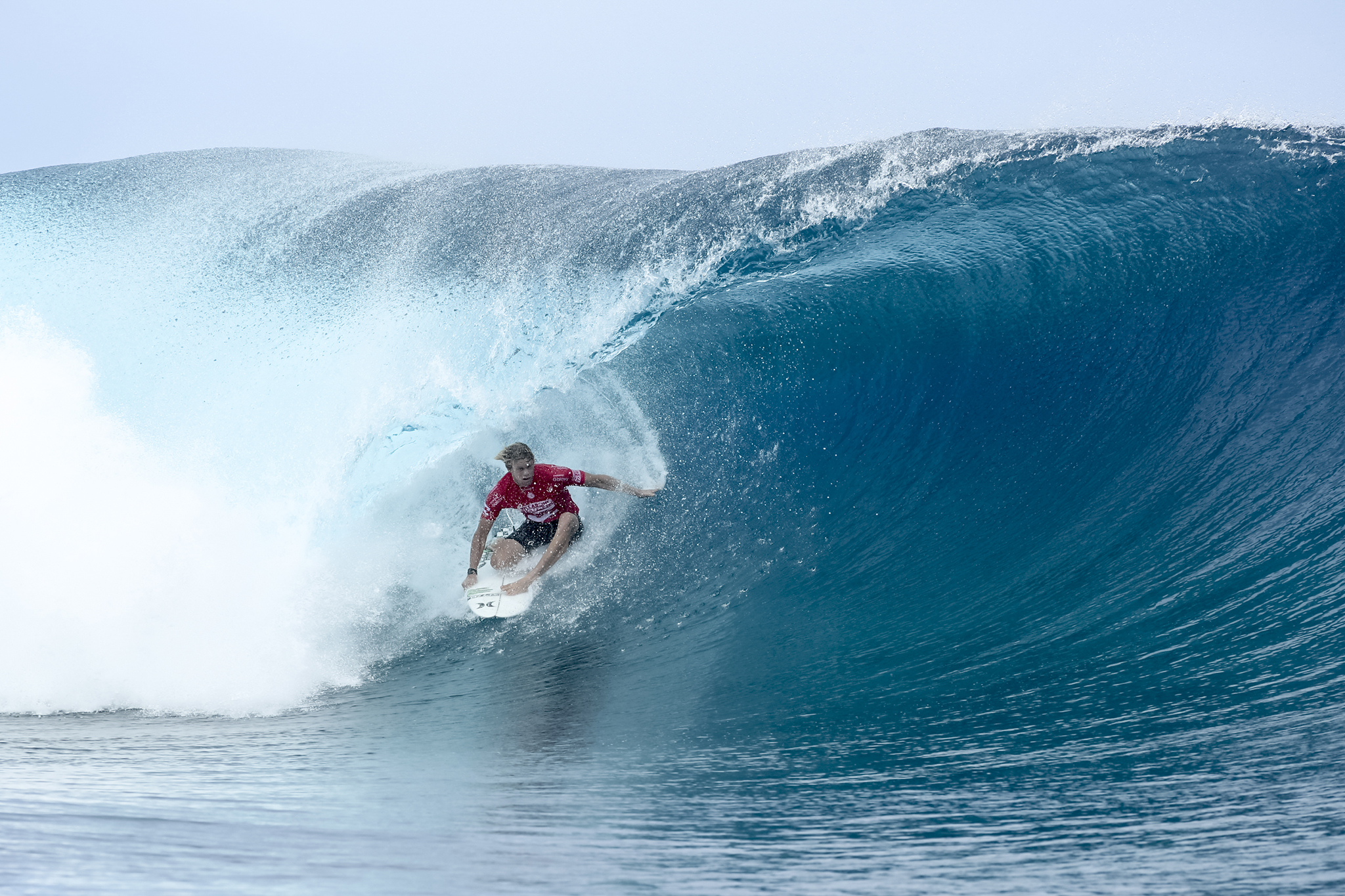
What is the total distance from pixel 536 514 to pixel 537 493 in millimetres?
184

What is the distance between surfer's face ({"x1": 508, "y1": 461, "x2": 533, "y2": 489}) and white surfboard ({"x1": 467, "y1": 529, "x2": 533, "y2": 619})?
25.7 inches

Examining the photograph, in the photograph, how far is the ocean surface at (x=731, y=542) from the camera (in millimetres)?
2420

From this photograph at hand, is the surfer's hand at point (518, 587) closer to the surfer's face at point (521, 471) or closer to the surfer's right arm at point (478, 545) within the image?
the surfer's right arm at point (478, 545)

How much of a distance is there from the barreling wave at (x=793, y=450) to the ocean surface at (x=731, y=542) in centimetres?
3

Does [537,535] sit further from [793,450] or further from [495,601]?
[793,450]

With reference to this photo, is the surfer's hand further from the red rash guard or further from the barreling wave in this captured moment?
the red rash guard

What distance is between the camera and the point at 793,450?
19.0 feet

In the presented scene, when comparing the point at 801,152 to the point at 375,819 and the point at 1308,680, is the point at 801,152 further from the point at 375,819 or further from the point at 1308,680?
the point at 375,819

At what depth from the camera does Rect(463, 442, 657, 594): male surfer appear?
15.7 ft

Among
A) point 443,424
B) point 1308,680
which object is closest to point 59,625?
point 443,424

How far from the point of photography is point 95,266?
31.0 feet

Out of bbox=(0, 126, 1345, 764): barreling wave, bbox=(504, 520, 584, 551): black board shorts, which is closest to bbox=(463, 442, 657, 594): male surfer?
bbox=(504, 520, 584, 551): black board shorts

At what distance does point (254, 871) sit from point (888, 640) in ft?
9.72

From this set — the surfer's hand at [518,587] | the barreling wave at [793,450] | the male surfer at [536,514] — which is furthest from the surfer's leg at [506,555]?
the barreling wave at [793,450]
